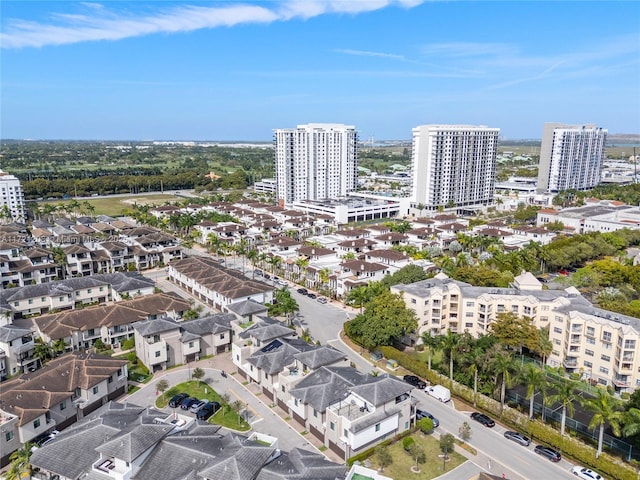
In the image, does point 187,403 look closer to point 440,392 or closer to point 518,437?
point 440,392

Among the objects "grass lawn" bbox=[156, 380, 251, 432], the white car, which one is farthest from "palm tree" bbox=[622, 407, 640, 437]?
"grass lawn" bbox=[156, 380, 251, 432]

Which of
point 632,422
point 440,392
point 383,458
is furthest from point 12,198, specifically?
point 632,422

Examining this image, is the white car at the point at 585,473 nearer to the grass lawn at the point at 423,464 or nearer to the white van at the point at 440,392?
the grass lawn at the point at 423,464

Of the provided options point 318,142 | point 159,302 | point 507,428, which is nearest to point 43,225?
point 159,302

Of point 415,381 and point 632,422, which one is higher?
point 632,422

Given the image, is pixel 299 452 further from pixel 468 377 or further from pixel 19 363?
pixel 19 363

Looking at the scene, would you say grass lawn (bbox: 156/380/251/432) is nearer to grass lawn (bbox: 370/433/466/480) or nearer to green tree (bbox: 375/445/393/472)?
green tree (bbox: 375/445/393/472)

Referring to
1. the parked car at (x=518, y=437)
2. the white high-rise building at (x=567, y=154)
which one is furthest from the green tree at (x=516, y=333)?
the white high-rise building at (x=567, y=154)
